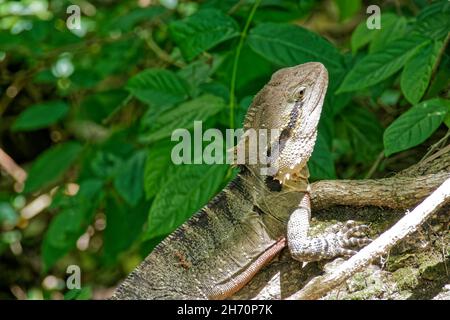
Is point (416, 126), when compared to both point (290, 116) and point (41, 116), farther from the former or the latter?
point (41, 116)

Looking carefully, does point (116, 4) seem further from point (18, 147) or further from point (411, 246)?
point (411, 246)

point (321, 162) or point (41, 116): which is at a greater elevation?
point (321, 162)

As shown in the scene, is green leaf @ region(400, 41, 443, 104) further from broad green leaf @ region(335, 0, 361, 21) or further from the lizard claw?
broad green leaf @ region(335, 0, 361, 21)

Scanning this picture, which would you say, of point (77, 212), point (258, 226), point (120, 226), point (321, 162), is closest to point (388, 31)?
point (321, 162)

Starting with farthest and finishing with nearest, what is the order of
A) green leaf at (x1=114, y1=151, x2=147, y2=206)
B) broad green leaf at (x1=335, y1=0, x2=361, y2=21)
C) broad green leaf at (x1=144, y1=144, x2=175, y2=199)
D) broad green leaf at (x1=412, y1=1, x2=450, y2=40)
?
broad green leaf at (x1=335, y1=0, x2=361, y2=21), green leaf at (x1=114, y1=151, x2=147, y2=206), broad green leaf at (x1=144, y1=144, x2=175, y2=199), broad green leaf at (x1=412, y1=1, x2=450, y2=40)

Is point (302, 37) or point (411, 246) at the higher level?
point (302, 37)

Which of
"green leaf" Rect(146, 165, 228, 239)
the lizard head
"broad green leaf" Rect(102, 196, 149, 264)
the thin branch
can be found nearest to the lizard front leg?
the thin branch

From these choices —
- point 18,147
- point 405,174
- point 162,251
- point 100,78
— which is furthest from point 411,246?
point 18,147
